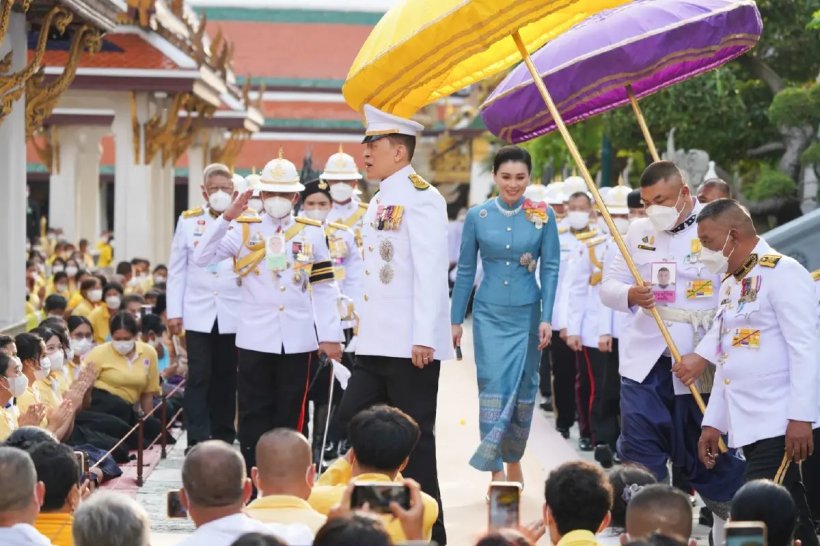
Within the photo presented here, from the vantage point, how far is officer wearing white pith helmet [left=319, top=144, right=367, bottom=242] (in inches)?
544

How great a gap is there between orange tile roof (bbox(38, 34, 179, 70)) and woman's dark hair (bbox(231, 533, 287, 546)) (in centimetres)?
1777

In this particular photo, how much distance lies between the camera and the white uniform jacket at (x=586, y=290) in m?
13.4

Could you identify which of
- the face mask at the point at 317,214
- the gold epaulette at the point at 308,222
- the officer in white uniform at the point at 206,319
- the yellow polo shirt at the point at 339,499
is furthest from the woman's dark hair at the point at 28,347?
the yellow polo shirt at the point at 339,499

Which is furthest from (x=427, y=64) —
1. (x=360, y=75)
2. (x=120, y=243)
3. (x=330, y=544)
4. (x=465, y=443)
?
(x=120, y=243)

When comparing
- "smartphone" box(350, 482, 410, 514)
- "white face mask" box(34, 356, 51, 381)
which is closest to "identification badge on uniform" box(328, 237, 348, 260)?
"white face mask" box(34, 356, 51, 381)

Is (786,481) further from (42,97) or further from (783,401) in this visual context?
(42,97)

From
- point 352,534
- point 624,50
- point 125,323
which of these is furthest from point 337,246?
point 352,534

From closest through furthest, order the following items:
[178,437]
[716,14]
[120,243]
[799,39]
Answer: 1. [716,14]
2. [178,437]
3. [799,39]
4. [120,243]

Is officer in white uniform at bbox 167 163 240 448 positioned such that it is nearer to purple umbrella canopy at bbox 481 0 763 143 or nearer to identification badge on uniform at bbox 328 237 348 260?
identification badge on uniform at bbox 328 237 348 260

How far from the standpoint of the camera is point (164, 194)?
2814 cm

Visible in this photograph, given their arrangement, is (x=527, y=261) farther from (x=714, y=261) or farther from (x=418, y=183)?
(x=714, y=261)

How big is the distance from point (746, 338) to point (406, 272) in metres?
1.85

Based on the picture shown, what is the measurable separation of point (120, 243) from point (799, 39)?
977cm

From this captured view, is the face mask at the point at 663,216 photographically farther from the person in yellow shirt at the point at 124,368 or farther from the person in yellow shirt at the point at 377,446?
the person in yellow shirt at the point at 124,368
